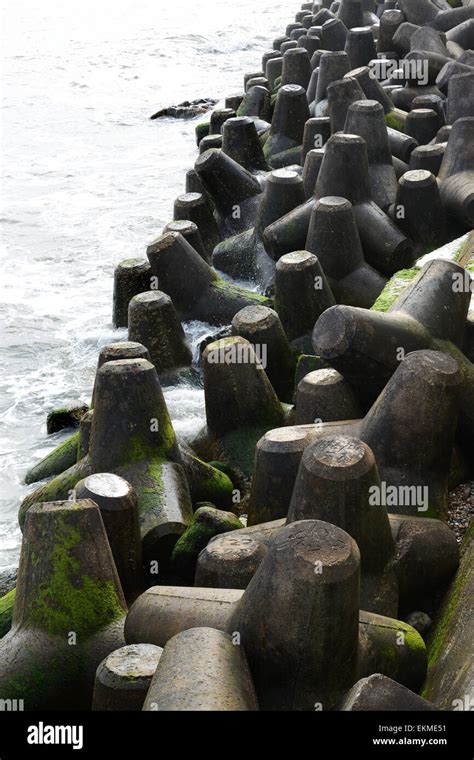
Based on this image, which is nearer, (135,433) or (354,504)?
(354,504)

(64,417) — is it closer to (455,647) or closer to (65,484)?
(65,484)

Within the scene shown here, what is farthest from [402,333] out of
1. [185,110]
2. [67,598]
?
[185,110]

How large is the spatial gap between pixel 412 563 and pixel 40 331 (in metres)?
5.02

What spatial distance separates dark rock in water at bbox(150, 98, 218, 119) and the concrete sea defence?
24.4 feet

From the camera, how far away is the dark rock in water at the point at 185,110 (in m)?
14.1

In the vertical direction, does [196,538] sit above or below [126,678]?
below

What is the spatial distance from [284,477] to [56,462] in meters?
1.77

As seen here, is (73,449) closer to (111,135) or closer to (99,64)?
(111,135)

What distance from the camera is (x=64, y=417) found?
584cm

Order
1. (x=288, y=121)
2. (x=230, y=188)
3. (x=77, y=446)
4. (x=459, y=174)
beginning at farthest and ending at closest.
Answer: (x=288, y=121), (x=230, y=188), (x=459, y=174), (x=77, y=446)

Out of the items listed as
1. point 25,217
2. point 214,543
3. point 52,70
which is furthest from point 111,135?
point 214,543

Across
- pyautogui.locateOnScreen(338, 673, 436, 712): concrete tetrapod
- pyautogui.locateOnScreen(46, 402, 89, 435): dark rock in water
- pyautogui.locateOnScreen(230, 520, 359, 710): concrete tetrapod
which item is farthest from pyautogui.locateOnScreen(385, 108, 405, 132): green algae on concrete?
pyautogui.locateOnScreen(338, 673, 436, 712): concrete tetrapod

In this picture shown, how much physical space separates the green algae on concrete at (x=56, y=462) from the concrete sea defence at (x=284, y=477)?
0.01 metres

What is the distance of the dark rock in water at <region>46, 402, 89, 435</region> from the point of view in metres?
5.82
